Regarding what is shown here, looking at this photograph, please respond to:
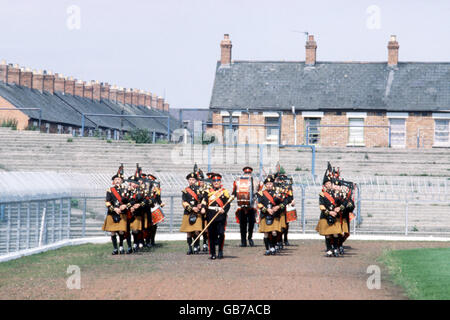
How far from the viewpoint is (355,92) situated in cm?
5509

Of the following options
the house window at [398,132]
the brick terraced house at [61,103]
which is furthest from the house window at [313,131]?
the brick terraced house at [61,103]

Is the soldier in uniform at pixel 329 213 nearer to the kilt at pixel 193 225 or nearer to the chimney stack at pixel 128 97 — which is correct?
the kilt at pixel 193 225

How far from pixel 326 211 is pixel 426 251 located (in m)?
3.34

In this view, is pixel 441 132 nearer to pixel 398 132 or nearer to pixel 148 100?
pixel 398 132

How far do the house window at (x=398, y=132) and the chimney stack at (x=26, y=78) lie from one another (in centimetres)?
2896

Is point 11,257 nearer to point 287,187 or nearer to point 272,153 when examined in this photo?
point 287,187

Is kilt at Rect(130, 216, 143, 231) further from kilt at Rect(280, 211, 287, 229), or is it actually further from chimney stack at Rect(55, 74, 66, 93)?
chimney stack at Rect(55, 74, 66, 93)

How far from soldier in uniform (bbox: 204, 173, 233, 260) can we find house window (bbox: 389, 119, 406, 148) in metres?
33.1

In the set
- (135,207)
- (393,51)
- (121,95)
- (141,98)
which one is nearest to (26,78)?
(121,95)

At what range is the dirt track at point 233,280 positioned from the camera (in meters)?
14.3

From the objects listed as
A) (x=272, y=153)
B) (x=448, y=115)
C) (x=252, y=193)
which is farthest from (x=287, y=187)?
(x=448, y=115)

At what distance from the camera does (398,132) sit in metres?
53.0

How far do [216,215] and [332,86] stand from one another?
118 feet

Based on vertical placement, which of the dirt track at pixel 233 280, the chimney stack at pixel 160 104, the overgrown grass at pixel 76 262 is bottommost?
the overgrown grass at pixel 76 262
